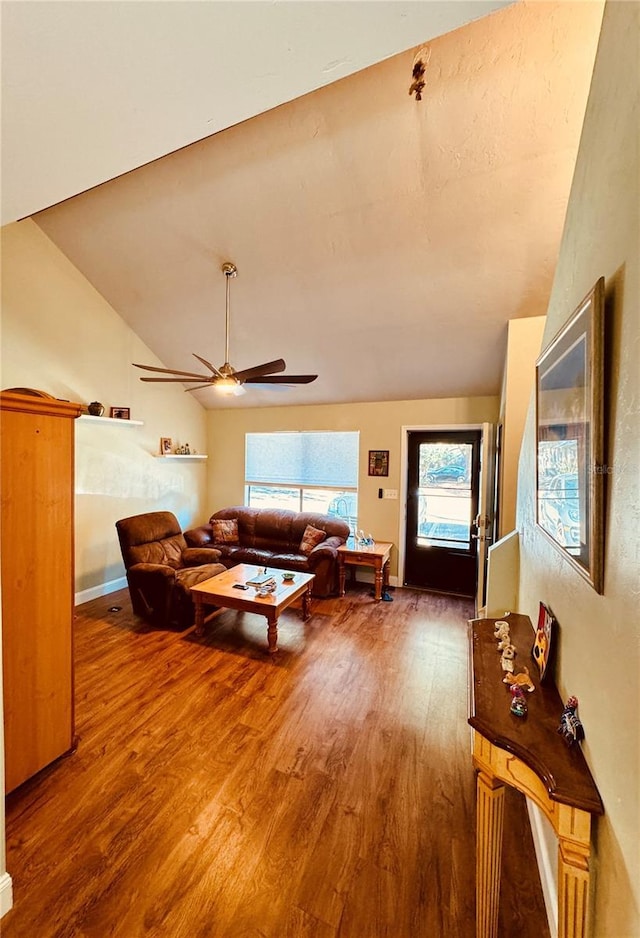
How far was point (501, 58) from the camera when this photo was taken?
5.53 feet

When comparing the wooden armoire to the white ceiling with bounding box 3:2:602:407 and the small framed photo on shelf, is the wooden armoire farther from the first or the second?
the small framed photo on shelf

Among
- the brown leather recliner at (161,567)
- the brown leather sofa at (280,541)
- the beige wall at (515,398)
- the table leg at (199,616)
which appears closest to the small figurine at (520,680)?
the beige wall at (515,398)

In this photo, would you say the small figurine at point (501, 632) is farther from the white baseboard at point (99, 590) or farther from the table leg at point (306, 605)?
the white baseboard at point (99, 590)

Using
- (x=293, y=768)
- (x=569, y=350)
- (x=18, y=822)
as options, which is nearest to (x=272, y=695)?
(x=293, y=768)

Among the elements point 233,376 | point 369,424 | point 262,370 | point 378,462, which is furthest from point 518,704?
point 369,424

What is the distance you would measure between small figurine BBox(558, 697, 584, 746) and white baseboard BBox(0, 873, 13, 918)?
200 centimetres

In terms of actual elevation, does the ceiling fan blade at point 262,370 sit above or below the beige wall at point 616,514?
above

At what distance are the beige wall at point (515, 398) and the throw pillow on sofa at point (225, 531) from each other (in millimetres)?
3577

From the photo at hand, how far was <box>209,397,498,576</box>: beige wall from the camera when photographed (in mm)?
4379

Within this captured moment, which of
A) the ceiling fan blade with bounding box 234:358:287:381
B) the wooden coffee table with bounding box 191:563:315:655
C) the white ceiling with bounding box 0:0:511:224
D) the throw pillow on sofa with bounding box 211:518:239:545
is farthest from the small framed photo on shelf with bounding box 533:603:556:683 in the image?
the throw pillow on sofa with bounding box 211:518:239:545

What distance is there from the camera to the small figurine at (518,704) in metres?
1.07

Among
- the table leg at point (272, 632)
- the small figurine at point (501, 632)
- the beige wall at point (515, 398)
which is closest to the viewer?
the small figurine at point (501, 632)

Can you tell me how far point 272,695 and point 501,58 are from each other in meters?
3.85

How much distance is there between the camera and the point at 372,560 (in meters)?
4.20
